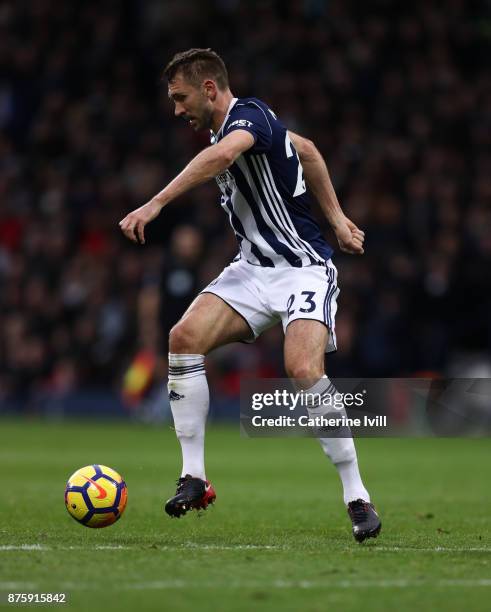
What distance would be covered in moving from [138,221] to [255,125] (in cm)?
102

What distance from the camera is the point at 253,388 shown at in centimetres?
1667

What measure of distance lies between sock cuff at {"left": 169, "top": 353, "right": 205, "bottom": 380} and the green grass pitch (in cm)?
89

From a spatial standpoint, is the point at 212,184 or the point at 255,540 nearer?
the point at 255,540

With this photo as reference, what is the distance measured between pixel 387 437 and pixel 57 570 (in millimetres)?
12392

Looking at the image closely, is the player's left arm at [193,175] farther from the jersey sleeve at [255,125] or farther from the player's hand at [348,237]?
the player's hand at [348,237]

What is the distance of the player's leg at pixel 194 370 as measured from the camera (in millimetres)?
7117

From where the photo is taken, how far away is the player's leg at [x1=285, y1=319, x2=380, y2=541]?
6883mm

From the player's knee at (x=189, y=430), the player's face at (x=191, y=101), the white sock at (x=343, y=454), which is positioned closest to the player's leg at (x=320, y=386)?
the white sock at (x=343, y=454)

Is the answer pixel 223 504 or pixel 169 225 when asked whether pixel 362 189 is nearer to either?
pixel 169 225

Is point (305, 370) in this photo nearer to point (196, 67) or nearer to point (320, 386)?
point (320, 386)

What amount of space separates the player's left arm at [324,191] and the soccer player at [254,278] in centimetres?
8

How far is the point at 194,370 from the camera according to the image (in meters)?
7.18

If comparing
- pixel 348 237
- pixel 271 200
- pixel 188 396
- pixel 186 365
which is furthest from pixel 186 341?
pixel 348 237

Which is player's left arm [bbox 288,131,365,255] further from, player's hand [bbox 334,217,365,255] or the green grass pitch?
the green grass pitch
